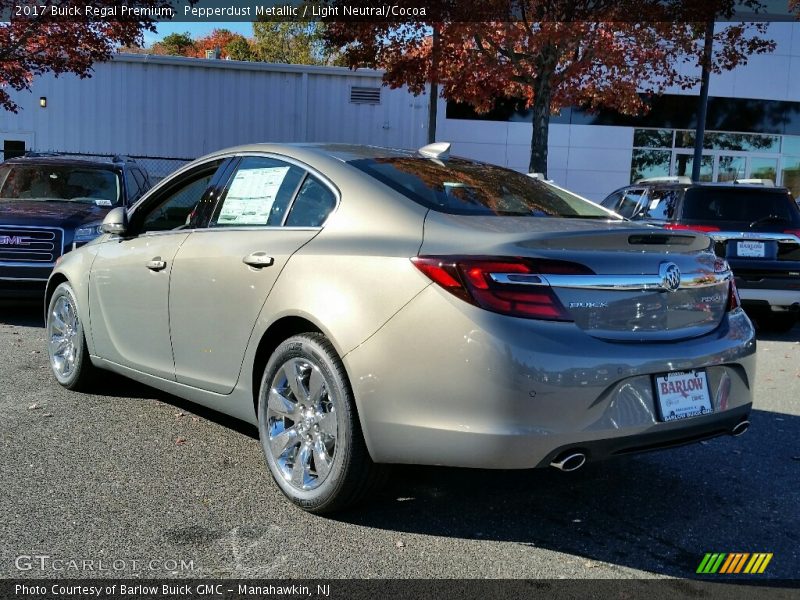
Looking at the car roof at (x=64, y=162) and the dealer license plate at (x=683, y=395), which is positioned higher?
the car roof at (x=64, y=162)

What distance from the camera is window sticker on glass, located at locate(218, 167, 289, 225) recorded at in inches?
160

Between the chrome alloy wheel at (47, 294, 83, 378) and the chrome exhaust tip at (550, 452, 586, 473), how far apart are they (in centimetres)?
351

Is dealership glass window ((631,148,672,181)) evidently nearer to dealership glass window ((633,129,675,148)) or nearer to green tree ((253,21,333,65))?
dealership glass window ((633,129,675,148))

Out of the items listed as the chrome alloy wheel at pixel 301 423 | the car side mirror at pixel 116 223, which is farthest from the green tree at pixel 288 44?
the chrome alloy wheel at pixel 301 423

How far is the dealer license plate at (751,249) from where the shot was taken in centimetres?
863

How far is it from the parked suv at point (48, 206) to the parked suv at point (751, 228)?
607cm

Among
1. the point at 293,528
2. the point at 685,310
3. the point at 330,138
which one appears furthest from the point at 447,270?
the point at 330,138

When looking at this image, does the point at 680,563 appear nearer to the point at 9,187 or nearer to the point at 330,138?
the point at 9,187

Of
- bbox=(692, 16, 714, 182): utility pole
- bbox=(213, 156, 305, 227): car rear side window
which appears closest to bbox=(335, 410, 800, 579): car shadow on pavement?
bbox=(213, 156, 305, 227): car rear side window

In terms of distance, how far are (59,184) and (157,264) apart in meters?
5.91

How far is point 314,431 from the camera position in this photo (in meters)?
3.53

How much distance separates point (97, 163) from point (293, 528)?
7.81 m

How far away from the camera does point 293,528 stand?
11.1 feet

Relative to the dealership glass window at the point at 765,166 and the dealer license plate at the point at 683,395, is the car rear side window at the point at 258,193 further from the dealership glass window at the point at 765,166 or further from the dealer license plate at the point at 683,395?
the dealership glass window at the point at 765,166
